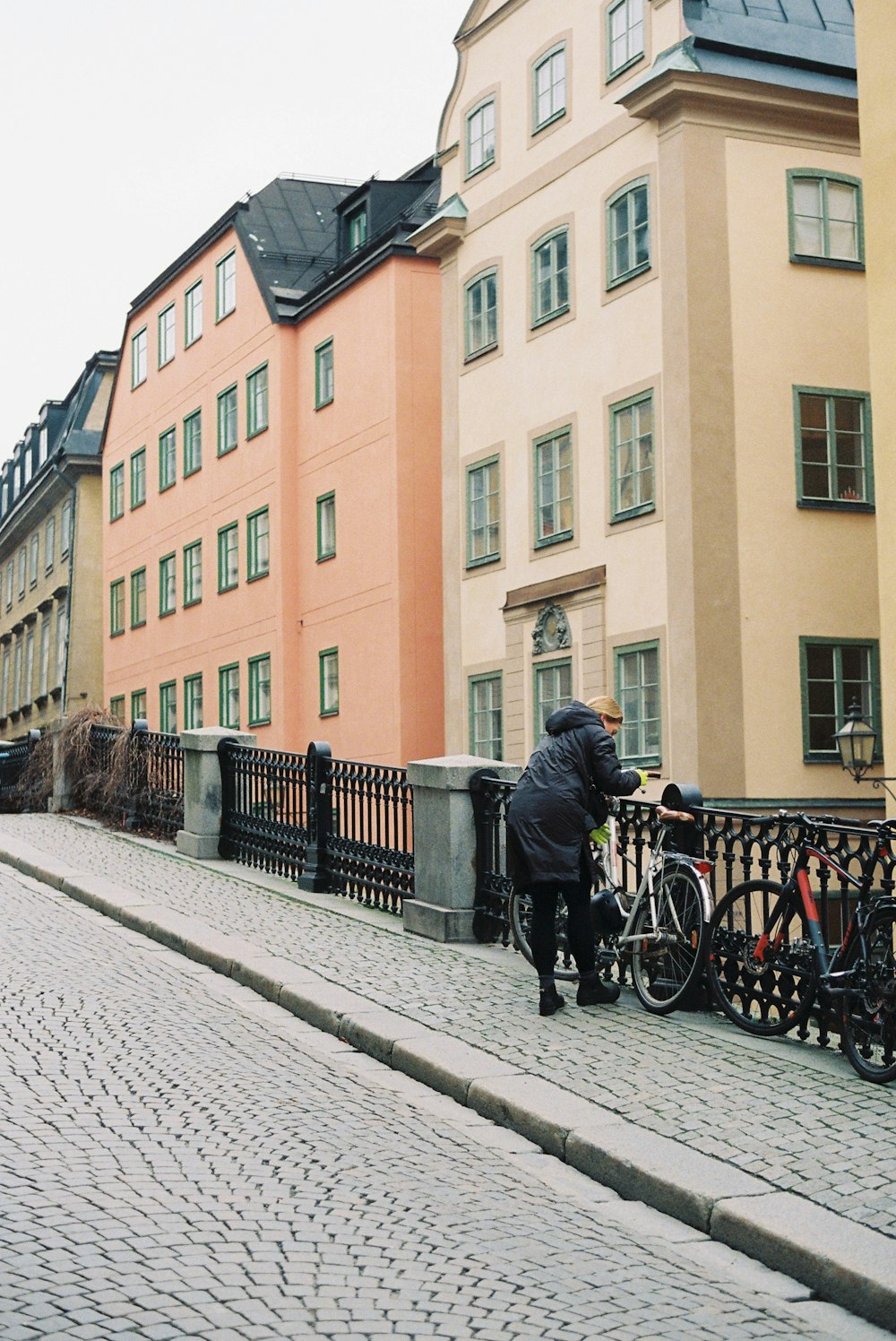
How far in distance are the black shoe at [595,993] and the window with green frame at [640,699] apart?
13.4m

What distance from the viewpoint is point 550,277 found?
26250 mm

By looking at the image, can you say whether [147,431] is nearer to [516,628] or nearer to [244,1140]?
[516,628]

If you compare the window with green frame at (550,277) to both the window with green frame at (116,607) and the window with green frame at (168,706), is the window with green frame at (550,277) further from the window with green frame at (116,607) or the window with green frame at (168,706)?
the window with green frame at (116,607)

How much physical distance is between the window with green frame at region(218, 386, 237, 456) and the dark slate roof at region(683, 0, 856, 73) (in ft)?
52.8

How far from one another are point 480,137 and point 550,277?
3.73 meters

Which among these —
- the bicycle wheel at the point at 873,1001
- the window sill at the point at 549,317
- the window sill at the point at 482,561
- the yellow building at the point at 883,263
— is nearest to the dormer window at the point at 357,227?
the window sill at the point at 549,317

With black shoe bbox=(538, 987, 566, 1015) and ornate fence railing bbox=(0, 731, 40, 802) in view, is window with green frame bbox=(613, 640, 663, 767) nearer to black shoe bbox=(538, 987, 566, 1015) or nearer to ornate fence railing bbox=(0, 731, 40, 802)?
ornate fence railing bbox=(0, 731, 40, 802)

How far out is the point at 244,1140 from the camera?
7.00m

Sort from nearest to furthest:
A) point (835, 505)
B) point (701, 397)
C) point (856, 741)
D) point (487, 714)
A: point (856, 741) < point (701, 397) < point (835, 505) < point (487, 714)

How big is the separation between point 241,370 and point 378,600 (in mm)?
8652

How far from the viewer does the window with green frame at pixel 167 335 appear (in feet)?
139

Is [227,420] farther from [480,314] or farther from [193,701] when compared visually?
[480,314]

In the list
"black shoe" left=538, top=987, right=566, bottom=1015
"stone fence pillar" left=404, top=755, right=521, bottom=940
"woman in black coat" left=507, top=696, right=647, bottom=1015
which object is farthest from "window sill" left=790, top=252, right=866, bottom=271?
"black shoe" left=538, top=987, right=566, bottom=1015

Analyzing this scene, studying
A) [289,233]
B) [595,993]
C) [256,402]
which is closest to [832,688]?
[595,993]
